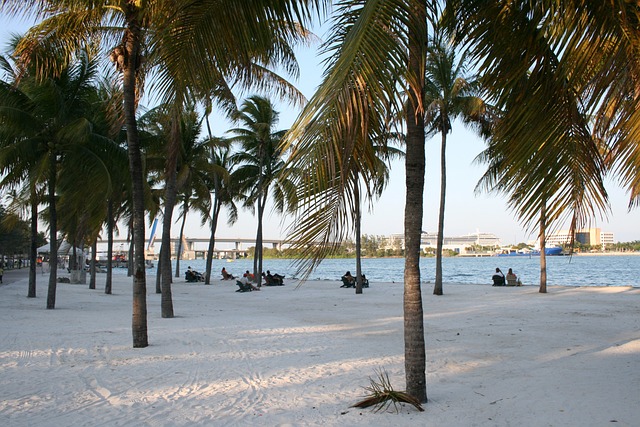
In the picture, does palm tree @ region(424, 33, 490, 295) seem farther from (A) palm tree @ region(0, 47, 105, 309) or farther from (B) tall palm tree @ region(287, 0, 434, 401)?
(B) tall palm tree @ region(287, 0, 434, 401)

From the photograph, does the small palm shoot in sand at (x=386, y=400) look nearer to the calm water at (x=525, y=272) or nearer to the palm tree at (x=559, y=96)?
the calm water at (x=525, y=272)

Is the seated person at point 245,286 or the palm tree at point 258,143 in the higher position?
the palm tree at point 258,143

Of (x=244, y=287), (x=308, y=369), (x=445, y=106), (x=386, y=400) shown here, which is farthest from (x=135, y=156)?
A: (x=244, y=287)

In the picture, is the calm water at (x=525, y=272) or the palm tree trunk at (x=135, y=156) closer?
the palm tree trunk at (x=135, y=156)

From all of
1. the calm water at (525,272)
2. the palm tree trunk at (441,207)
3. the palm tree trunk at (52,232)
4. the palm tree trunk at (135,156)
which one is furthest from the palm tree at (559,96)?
the palm tree trunk at (441,207)

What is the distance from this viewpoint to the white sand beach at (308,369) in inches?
208

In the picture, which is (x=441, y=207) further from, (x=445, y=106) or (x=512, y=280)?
(x=512, y=280)

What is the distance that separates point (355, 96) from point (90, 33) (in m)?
8.00

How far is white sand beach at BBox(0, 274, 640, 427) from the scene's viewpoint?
5.29 metres

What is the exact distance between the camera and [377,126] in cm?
380

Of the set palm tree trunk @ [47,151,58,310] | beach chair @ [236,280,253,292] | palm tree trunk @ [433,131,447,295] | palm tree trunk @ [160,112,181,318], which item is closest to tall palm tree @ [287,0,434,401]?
palm tree trunk @ [160,112,181,318]

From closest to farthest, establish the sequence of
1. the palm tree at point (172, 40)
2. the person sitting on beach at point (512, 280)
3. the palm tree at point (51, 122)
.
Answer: the palm tree at point (172, 40) < the palm tree at point (51, 122) < the person sitting on beach at point (512, 280)

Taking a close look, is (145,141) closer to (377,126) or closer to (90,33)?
(90,33)

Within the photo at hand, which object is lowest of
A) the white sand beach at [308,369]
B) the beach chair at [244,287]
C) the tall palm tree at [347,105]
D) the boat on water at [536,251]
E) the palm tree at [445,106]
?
the beach chair at [244,287]
